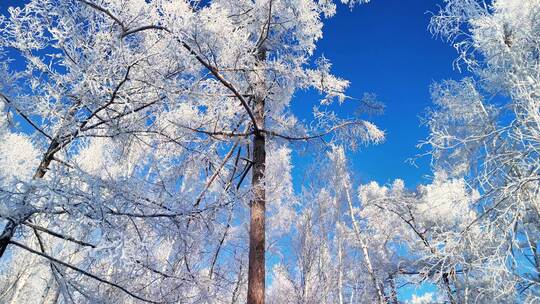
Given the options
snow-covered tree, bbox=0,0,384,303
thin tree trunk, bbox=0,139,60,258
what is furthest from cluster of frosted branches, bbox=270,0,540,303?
thin tree trunk, bbox=0,139,60,258

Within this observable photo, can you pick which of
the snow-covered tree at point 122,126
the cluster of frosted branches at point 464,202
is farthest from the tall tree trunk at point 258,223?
the cluster of frosted branches at point 464,202

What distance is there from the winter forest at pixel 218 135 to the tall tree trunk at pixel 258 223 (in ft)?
0.07

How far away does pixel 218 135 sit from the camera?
579 centimetres

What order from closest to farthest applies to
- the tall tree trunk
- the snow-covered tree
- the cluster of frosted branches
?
1. the snow-covered tree
2. the cluster of frosted branches
3. the tall tree trunk

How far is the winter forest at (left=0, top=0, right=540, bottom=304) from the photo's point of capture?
293cm

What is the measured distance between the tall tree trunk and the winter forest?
2 centimetres

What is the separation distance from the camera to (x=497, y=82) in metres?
6.10

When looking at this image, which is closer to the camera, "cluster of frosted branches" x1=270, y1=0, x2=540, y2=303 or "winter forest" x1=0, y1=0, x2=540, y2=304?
"winter forest" x1=0, y1=0, x2=540, y2=304

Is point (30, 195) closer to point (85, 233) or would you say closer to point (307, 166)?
point (85, 233)

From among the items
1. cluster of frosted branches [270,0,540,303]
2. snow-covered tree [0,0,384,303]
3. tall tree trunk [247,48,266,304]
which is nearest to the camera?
snow-covered tree [0,0,384,303]

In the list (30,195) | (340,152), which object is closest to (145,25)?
(30,195)

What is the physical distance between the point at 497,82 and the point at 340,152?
648cm

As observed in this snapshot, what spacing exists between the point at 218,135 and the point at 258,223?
1633 millimetres

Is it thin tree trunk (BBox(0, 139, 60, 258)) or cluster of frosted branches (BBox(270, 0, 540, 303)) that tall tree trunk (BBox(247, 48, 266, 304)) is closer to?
cluster of frosted branches (BBox(270, 0, 540, 303))
